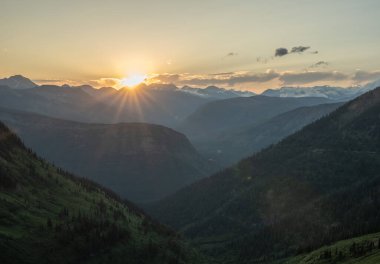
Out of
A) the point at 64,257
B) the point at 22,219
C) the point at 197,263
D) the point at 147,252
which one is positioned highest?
the point at 22,219

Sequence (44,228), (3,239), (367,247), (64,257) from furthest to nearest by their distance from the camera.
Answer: (44,228) < (64,257) < (3,239) < (367,247)

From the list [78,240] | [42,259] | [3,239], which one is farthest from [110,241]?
[3,239]

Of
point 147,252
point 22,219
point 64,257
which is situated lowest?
point 147,252

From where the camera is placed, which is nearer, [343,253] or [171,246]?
[343,253]

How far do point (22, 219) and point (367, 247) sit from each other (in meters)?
108

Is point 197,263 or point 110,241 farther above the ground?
point 110,241

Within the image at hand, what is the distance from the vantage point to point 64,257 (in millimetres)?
141875

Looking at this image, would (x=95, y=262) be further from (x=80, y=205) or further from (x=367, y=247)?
(x=367, y=247)

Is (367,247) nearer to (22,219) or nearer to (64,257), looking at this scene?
(64,257)

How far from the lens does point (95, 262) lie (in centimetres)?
14875

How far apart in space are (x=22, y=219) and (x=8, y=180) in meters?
30.5

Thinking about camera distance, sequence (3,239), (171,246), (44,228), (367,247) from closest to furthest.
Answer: (367,247), (3,239), (44,228), (171,246)

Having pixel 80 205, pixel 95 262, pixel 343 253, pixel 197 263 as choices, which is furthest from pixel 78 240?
pixel 343 253

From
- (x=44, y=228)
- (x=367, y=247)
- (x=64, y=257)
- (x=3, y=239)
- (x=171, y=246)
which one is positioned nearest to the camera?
(x=367, y=247)
